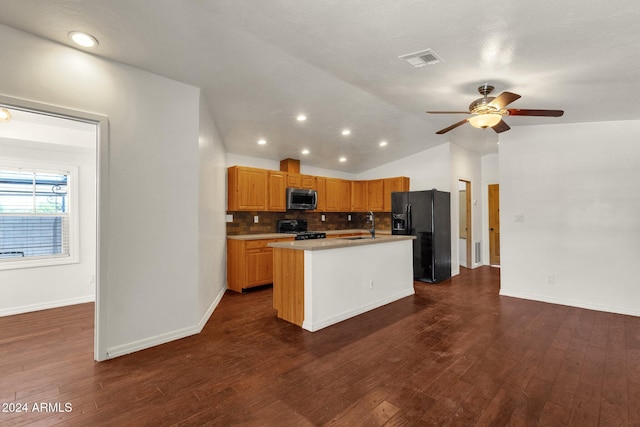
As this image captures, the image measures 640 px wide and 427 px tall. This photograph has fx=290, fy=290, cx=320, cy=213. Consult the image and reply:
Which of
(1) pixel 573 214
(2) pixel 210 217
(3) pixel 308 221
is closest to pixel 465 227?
(1) pixel 573 214

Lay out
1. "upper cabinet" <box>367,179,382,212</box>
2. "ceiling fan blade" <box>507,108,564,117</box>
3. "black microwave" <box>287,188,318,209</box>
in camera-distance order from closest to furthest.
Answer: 1. "ceiling fan blade" <box>507,108,564,117</box>
2. "black microwave" <box>287,188,318,209</box>
3. "upper cabinet" <box>367,179,382,212</box>

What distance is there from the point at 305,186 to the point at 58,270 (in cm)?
398

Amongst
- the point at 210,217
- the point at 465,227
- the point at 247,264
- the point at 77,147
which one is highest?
the point at 77,147

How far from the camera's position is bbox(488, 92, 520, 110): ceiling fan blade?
2455mm

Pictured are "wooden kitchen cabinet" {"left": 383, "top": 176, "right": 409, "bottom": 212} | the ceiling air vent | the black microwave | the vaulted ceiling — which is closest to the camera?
the vaulted ceiling

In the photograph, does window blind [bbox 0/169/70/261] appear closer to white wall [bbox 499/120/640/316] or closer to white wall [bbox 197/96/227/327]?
white wall [bbox 197/96/227/327]

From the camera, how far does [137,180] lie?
2658 millimetres

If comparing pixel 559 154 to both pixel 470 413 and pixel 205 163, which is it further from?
pixel 205 163

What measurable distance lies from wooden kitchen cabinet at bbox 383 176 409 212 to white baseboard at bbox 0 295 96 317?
17.8 ft

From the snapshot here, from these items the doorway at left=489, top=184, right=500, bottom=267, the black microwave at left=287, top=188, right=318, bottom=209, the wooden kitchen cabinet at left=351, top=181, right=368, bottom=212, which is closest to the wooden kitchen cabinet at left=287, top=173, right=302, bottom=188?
the black microwave at left=287, top=188, right=318, bottom=209

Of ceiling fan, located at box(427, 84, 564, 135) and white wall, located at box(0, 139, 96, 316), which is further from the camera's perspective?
white wall, located at box(0, 139, 96, 316)

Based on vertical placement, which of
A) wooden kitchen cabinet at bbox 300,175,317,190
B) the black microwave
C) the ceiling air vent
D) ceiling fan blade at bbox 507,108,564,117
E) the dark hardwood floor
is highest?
the ceiling air vent

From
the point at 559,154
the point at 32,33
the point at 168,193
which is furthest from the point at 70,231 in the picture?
the point at 559,154

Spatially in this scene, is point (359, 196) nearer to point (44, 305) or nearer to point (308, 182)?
point (308, 182)
